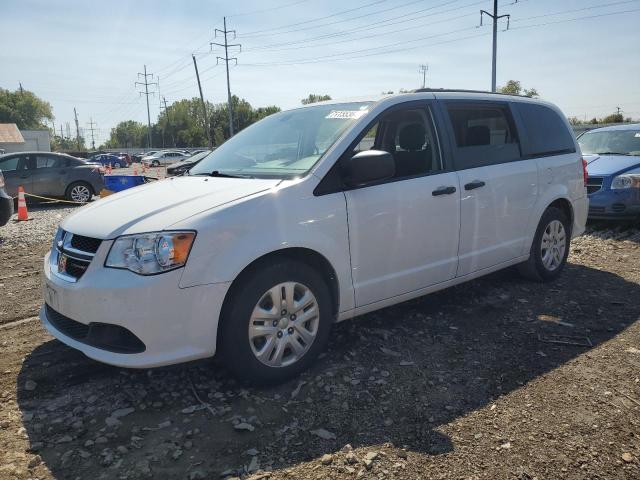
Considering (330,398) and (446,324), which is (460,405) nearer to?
(330,398)

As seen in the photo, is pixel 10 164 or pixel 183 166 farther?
pixel 10 164

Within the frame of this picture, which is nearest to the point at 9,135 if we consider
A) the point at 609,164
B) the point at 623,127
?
the point at 623,127

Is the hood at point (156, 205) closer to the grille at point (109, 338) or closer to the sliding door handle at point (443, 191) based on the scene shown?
the grille at point (109, 338)

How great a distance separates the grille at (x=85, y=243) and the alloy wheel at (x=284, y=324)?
3.27 ft

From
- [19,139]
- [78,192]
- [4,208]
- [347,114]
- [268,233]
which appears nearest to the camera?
[268,233]

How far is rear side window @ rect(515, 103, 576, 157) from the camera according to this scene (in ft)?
16.3

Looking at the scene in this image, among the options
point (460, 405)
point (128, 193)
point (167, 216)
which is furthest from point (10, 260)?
point (460, 405)

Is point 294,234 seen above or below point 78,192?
above

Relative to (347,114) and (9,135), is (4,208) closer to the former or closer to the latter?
(347,114)

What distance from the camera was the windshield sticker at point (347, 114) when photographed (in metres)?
3.67

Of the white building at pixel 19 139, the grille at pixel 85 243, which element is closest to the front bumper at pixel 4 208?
the grille at pixel 85 243

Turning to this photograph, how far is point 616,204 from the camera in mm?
7633

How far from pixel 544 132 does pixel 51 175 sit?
1213cm

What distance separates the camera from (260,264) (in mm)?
3020
